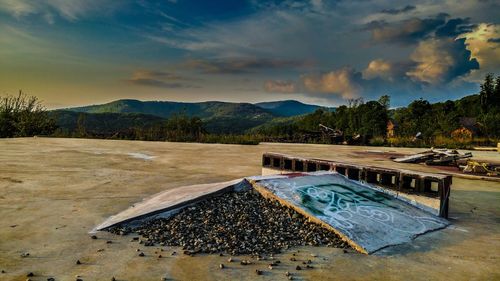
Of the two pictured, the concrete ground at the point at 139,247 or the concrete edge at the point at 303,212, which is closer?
the concrete ground at the point at 139,247

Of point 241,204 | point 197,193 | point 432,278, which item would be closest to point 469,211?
point 432,278

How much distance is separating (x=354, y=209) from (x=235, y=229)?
239 centimetres

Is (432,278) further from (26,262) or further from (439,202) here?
(26,262)

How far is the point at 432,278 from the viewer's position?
4520 millimetres

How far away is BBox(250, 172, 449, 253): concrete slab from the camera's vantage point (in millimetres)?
5895

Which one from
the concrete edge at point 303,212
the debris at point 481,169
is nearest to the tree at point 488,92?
the debris at point 481,169

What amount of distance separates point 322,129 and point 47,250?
28.9 m

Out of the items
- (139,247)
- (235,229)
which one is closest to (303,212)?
(235,229)

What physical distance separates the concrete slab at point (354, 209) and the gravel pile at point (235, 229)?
0.82ft

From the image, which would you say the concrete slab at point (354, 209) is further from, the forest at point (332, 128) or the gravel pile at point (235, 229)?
the forest at point (332, 128)

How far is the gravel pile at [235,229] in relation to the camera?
17.5 feet

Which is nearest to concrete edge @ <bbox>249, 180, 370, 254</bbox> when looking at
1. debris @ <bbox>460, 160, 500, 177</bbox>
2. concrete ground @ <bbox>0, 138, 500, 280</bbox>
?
concrete ground @ <bbox>0, 138, 500, 280</bbox>

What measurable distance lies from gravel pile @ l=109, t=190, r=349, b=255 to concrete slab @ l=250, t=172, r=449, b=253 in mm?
250

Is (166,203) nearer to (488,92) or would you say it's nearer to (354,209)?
(354,209)
